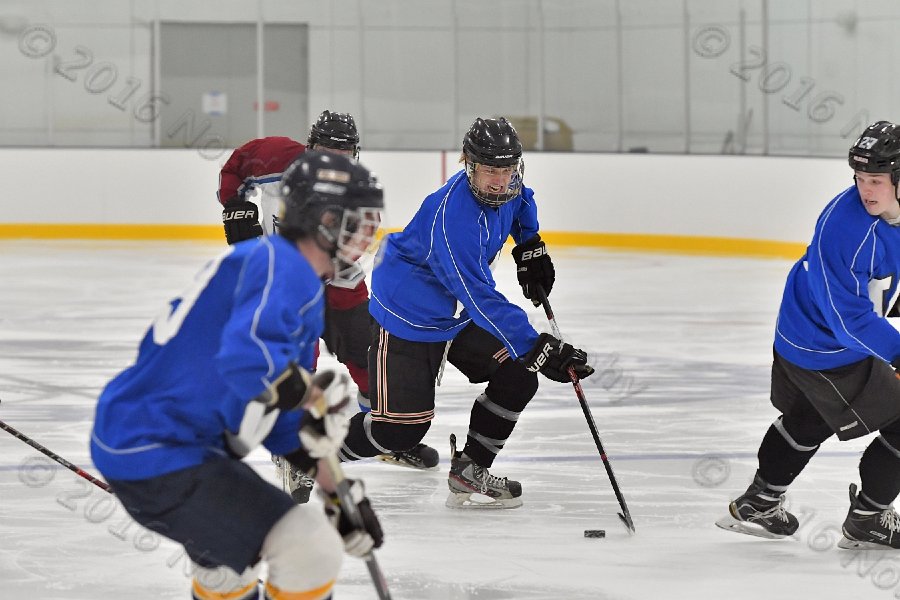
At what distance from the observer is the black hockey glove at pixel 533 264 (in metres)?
4.02

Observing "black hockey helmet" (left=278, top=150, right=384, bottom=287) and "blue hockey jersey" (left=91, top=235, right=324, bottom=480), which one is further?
"black hockey helmet" (left=278, top=150, right=384, bottom=287)

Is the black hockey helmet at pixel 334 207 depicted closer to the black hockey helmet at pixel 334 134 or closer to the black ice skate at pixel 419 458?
the black hockey helmet at pixel 334 134

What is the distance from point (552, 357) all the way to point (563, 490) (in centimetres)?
58

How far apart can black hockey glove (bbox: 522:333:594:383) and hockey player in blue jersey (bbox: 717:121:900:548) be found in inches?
19.7

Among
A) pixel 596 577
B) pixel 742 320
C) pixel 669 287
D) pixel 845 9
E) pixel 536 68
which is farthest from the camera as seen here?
pixel 536 68

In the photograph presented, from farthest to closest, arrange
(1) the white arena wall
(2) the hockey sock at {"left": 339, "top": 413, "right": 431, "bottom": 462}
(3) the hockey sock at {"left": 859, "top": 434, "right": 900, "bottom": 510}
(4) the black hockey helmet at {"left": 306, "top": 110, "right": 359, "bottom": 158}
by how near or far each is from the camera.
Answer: (1) the white arena wall → (4) the black hockey helmet at {"left": 306, "top": 110, "right": 359, "bottom": 158} → (2) the hockey sock at {"left": 339, "top": 413, "right": 431, "bottom": 462} → (3) the hockey sock at {"left": 859, "top": 434, "right": 900, "bottom": 510}

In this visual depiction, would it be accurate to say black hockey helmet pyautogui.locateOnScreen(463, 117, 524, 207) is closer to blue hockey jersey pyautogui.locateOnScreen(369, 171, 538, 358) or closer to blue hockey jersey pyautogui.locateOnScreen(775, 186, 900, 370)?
blue hockey jersey pyautogui.locateOnScreen(369, 171, 538, 358)

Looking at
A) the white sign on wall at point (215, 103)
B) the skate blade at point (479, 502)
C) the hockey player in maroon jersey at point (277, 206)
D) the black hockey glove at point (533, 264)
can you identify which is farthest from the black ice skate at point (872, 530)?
the white sign on wall at point (215, 103)

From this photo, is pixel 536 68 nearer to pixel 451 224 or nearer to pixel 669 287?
pixel 669 287

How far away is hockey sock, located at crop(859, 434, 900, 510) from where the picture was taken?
3.39m

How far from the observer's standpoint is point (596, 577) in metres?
3.22

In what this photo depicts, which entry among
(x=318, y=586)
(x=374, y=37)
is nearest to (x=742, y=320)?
(x=318, y=586)

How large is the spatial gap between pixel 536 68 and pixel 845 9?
2.95 metres

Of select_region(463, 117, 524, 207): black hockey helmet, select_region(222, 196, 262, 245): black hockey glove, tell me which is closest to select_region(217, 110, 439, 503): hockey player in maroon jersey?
select_region(222, 196, 262, 245): black hockey glove
